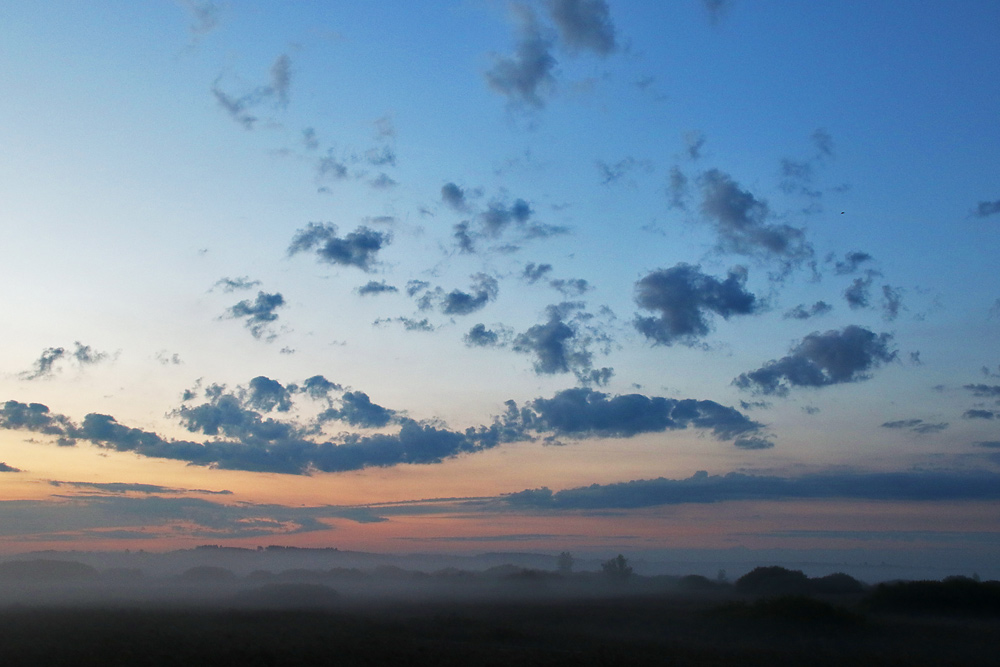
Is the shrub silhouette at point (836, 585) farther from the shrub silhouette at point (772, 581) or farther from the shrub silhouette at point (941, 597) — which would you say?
the shrub silhouette at point (941, 597)

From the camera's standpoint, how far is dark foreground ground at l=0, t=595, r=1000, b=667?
125ft

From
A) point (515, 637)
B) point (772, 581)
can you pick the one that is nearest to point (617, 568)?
point (772, 581)

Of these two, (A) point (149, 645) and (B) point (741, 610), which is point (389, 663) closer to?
(A) point (149, 645)

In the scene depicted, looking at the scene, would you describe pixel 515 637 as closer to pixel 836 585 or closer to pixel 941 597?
pixel 941 597

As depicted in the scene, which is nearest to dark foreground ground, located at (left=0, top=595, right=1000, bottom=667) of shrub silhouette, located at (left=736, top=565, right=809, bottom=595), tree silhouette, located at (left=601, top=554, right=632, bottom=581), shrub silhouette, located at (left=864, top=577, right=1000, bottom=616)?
shrub silhouette, located at (left=864, top=577, right=1000, bottom=616)

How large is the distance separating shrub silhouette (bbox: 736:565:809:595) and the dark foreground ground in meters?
33.8

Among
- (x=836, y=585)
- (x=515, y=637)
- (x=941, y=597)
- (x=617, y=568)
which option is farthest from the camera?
(x=617, y=568)

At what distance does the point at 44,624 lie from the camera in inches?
1900

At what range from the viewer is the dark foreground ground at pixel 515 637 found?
1503 inches

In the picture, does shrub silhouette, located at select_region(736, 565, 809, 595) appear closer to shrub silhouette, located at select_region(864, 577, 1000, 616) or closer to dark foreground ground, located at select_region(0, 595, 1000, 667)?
shrub silhouette, located at select_region(864, 577, 1000, 616)

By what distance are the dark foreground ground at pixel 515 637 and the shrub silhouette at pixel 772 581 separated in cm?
3375

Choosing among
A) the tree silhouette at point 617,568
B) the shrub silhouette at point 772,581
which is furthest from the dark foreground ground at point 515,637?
the tree silhouette at point 617,568

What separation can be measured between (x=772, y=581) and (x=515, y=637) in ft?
236

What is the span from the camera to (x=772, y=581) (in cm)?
10500
